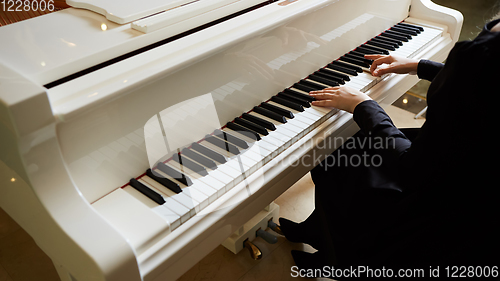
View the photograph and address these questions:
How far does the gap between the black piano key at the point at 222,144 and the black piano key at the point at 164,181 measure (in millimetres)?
262

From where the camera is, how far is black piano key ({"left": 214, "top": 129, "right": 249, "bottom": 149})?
1.49m

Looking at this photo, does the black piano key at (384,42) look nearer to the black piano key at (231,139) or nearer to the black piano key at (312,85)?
the black piano key at (312,85)

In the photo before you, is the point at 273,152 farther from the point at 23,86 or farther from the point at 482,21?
the point at 482,21

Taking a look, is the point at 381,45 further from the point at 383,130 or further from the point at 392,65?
the point at 383,130

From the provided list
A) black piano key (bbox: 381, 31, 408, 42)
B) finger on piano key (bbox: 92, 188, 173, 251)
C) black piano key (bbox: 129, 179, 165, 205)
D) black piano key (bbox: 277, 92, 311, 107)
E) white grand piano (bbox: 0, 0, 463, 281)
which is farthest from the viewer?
black piano key (bbox: 381, 31, 408, 42)

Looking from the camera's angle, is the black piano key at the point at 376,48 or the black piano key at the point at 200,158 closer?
the black piano key at the point at 200,158


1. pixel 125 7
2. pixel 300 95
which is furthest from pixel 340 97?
pixel 125 7

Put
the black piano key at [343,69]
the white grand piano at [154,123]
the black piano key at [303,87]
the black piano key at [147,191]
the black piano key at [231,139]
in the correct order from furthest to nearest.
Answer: the black piano key at [343,69]
the black piano key at [303,87]
the black piano key at [231,139]
the black piano key at [147,191]
the white grand piano at [154,123]

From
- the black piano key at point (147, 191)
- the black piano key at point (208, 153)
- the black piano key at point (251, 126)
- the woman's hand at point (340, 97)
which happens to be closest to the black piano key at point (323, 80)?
the woman's hand at point (340, 97)

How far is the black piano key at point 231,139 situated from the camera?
1.49m

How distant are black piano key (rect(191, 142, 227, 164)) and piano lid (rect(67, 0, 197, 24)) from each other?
537 millimetres

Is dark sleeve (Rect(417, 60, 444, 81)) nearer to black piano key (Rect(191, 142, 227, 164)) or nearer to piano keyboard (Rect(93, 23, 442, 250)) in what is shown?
piano keyboard (Rect(93, 23, 442, 250))

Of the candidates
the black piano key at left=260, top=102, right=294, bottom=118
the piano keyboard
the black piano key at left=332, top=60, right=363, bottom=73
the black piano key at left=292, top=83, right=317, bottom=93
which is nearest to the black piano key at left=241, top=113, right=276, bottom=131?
the piano keyboard

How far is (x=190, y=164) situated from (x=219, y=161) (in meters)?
0.10
